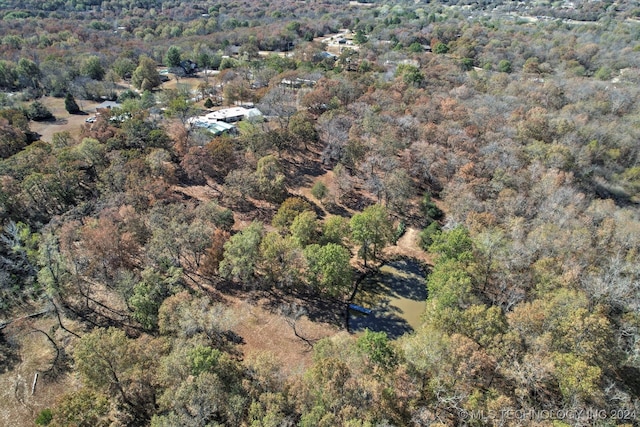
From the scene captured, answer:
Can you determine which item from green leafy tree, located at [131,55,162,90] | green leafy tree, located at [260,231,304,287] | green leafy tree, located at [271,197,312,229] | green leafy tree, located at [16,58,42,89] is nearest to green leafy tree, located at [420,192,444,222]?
green leafy tree, located at [271,197,312,229]

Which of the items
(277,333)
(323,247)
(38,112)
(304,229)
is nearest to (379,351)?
(277,333)

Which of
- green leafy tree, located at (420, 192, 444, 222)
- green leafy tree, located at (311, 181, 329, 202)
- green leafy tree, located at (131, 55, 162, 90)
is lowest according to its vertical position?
green leafy tree, located at (420, 192, 444, 222)

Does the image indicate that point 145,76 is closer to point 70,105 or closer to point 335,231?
point 70,105

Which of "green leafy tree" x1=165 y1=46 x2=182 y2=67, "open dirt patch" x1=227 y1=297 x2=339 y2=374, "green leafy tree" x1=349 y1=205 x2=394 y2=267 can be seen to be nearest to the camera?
"open dirt patch" x1=227 y1=297 x2=339 y2=374

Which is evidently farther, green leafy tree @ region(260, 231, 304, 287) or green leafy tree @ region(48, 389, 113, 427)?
green leafy tree @ region(260, 231, 304, 287)

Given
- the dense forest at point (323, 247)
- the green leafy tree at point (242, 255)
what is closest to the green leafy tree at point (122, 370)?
the dense forest at point (323, 247)

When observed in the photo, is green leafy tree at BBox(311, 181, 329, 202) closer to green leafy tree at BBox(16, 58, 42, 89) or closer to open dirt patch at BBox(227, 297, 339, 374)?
open dirt patch at BBox(227, 297, 339, 374)
